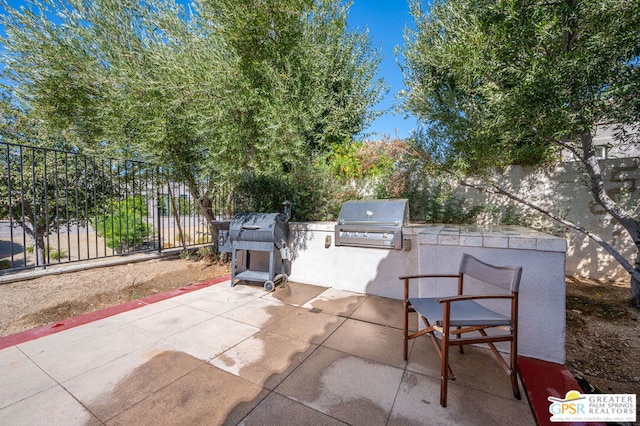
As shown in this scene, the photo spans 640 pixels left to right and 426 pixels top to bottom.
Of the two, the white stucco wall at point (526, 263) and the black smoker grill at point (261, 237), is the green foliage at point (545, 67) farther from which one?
the black smoker grill at point (261, 237)

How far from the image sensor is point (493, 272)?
2.06 meters

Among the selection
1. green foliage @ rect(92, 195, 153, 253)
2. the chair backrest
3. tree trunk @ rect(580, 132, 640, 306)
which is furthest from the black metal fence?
tree trunk @ rect(580, 132, 640, 306)

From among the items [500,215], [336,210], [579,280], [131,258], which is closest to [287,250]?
[336,210]

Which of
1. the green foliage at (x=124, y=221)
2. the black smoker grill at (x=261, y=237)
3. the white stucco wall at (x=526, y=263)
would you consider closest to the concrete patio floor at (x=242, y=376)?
the white stucco wall at (x=526, y=263)

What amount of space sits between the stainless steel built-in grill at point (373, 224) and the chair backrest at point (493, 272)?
44.6 inches

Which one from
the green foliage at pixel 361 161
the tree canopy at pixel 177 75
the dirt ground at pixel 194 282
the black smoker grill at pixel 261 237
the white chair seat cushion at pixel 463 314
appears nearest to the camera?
the white chair seat cushion at pixel 463 314

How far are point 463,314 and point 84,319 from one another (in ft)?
13.1

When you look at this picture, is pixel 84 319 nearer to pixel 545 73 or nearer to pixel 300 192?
pixel 300 192

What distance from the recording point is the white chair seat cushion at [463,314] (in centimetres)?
179

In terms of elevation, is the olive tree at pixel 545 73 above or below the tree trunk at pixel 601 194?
above

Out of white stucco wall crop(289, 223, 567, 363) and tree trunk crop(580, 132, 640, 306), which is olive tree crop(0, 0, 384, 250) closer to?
white stucco wall crop(289, 223, 567, 363)

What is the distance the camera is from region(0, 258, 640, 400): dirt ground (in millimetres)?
2504

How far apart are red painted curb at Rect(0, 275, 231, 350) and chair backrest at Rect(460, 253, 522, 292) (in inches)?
154

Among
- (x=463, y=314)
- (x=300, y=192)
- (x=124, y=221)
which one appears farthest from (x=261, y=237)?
(x=124, y=221)
